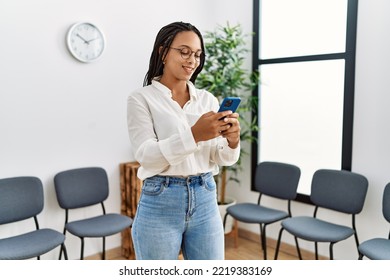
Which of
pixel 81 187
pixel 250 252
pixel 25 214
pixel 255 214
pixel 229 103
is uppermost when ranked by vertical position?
pixel 229 103

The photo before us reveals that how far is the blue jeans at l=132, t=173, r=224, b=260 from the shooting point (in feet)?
A: 4.09

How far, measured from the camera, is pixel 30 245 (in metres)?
2.34

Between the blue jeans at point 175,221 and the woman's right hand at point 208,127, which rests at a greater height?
the woman's right hand at point 208,127

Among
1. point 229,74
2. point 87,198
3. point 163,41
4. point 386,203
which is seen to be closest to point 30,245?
point 87,198

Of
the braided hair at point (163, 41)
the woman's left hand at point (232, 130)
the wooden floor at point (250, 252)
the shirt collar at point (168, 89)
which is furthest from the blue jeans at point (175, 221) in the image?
the wooden floor at point (250, 252)

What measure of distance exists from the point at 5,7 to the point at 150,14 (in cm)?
120

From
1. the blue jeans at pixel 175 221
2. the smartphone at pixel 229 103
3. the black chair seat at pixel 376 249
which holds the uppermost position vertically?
the smartphone at pixel 229 103

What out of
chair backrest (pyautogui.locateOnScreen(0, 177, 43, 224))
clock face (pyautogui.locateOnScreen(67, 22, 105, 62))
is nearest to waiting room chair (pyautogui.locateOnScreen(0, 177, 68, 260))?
chair backrest (pyautogui.locateOnScreen(0, 177, 43, 224))

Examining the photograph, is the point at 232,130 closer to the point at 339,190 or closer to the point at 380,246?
the point at 380,246

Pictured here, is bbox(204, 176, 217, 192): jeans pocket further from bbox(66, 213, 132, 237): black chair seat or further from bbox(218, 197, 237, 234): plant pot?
bbox(218, 197, 237, 234): plant pot

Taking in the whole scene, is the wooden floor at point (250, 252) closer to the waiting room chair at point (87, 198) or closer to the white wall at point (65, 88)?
the white wall at point (65, 88)

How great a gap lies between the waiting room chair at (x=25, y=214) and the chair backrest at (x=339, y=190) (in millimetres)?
1926

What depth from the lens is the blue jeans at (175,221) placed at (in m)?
1.25

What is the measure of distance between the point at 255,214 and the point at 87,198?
136 cm
